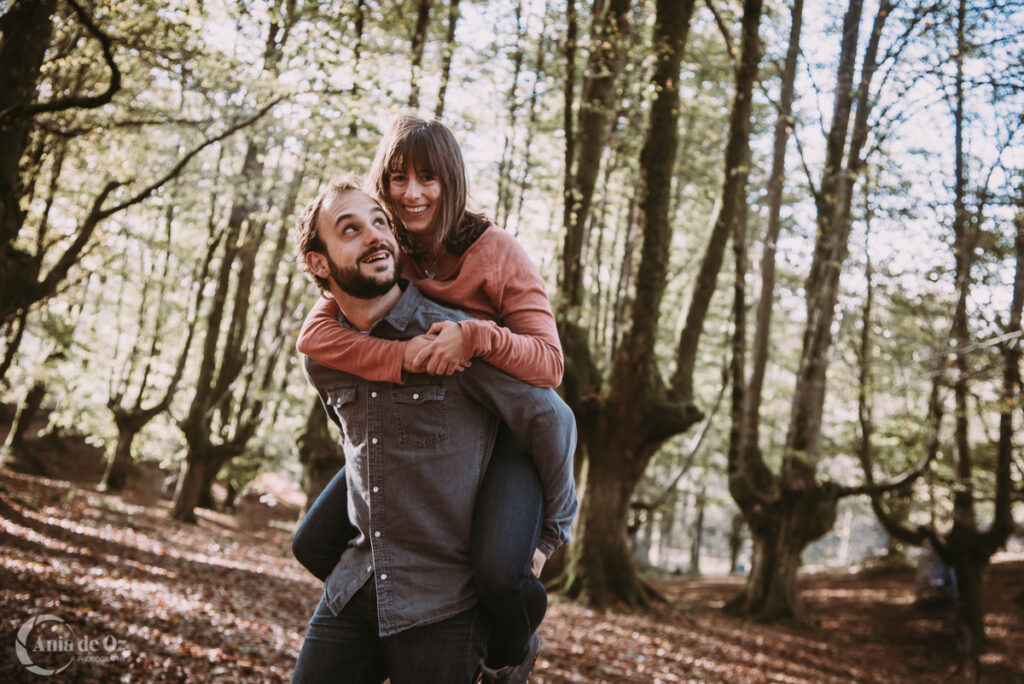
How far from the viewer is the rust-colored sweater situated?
2068mm

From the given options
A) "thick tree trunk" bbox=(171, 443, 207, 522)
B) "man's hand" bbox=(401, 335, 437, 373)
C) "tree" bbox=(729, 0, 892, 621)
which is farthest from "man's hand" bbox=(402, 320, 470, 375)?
"thick tree trunk" bbox=(171, 443, 207, 522)

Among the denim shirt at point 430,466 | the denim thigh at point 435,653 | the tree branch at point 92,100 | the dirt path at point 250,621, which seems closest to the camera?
the denim thigh at point 435,653

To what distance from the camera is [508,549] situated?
2.00 metres

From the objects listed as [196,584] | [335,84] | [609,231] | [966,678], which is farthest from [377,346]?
[609,231]

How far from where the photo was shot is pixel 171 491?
91.8ft

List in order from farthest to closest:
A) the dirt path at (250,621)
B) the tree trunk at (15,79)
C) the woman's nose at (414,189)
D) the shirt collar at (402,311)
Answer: the tree trunk at (15,79) → the dirt path at (250,621) → the woman's nose at (414,189) → the shirt collar at (402,311)

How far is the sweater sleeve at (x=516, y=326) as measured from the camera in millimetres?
2051

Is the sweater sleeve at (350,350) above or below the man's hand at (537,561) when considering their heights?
above

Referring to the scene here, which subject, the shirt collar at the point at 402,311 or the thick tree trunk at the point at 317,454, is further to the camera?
the thick tree trunk at the point at 317,454

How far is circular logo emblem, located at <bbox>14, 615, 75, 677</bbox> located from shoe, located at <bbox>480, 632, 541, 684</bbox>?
4.19m

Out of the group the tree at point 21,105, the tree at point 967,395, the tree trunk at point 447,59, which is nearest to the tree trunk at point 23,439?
the tree trunk at point 447,59

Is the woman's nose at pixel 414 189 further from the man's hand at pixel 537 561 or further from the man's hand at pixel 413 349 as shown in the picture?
the man's hand at pixel 537 561

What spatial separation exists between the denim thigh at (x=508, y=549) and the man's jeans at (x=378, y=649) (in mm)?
86

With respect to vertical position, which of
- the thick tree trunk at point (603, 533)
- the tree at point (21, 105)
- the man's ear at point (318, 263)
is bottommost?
the thick tree trunk at point (603, 533)
